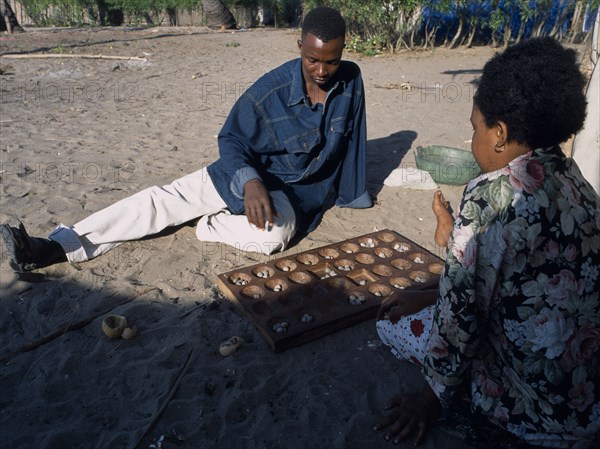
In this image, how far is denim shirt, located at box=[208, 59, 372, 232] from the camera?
3105 mm

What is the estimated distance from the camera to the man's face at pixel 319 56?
2.79 m

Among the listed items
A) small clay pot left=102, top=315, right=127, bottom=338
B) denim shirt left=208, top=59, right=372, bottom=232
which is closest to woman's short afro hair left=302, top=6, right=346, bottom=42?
denim shirt left=208, top=59, right=372, bottom=232

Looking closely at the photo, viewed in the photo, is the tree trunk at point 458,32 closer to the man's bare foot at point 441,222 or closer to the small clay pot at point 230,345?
the man's bare foot at point 441,222

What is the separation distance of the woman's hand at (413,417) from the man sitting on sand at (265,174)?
132 cm

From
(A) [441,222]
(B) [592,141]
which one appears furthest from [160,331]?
(B) [592,141]

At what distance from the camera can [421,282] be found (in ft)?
9.10

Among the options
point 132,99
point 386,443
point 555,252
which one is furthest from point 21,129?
point 555,252

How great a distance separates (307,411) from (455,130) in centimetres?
454

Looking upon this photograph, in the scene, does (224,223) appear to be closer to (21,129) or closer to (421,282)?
(421,282)

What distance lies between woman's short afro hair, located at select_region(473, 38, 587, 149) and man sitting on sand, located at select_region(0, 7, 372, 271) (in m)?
1.59

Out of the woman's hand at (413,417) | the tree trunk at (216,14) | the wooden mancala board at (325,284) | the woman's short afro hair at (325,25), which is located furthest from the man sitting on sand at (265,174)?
the tree trunk at (216,14)

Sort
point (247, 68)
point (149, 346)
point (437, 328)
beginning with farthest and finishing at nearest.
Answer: point (247, 68)
point (149, 346)
point (437, 328)

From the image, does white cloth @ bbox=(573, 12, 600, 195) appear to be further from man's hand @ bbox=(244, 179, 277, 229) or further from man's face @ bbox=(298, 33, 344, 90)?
man's hand @ bbox=(244, 179, 277, 229)

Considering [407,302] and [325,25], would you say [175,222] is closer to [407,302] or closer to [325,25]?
[325,25]
